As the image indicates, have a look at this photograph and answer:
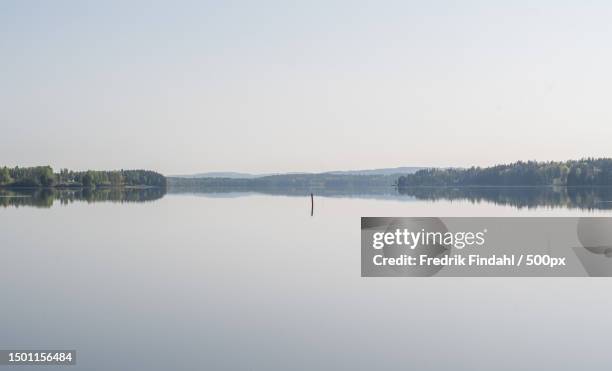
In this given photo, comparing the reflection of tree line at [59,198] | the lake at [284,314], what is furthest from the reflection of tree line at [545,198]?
the reflection of tree line at [59,198]

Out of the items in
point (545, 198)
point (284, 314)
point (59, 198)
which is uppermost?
point (284, 314)

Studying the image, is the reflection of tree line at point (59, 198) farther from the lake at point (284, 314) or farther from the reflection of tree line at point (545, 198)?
the lake at point (284, 314)

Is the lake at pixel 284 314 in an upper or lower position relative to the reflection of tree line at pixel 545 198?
upper

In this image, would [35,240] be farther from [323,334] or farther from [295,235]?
[323,334]

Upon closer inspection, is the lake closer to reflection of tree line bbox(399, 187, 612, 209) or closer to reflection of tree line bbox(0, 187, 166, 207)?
reflection of tree line bbox(399, 187, 612, 209)

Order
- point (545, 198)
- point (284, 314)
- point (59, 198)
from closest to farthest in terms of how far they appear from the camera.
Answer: point (284, 314)
point (545, 198)
point (59, 198)

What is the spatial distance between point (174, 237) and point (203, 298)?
1971cm

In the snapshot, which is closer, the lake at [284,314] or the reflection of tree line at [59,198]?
the lake at [284,314]

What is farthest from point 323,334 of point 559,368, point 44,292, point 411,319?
point 44,292

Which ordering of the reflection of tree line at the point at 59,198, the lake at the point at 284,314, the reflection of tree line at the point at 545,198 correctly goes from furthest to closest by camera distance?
the reflection of tree line at the point at 59,198, the reflection of tree line at the point at 545,198, the lake at the point at 284,314

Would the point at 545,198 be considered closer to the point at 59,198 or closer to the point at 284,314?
the point at 59,198

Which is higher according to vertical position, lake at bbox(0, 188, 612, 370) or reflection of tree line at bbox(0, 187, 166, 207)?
lake at bbox(0, 188, 612, 370)

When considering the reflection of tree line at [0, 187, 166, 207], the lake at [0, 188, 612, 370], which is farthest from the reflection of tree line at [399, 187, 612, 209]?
the reflection of tree line at [0, 187, 166, 207]

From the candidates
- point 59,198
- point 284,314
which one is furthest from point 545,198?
point 284,314
